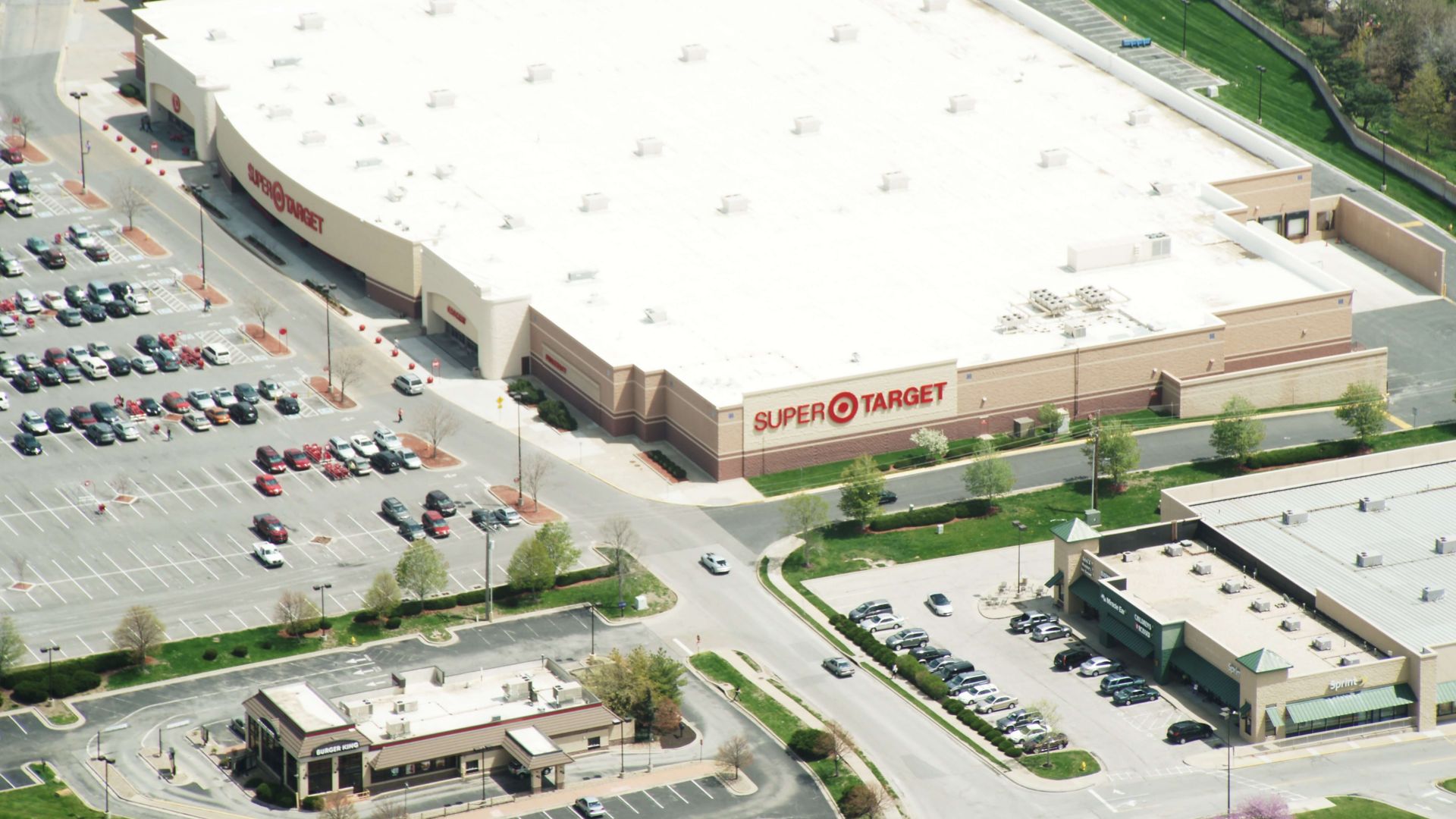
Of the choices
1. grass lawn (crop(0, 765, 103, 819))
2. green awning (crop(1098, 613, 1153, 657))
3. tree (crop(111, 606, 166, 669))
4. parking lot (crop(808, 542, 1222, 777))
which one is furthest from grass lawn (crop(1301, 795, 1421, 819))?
tree (crop(111, 606, 166, 669))

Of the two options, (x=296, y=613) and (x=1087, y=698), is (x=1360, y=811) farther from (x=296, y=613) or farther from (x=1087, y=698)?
(x=296, y=613)

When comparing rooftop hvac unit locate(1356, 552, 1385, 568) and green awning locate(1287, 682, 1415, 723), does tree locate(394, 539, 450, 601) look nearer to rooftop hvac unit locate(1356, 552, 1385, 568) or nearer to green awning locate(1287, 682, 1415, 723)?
green awning locate(1287, 682, 1415, 723)

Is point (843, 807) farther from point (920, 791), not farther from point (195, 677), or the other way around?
point (195, 677)

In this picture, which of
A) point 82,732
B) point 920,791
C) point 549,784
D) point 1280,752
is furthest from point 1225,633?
point 82,732

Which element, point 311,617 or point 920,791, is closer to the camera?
point 920,791

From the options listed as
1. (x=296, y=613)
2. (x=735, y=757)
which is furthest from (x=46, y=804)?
(x=735, y=757)
